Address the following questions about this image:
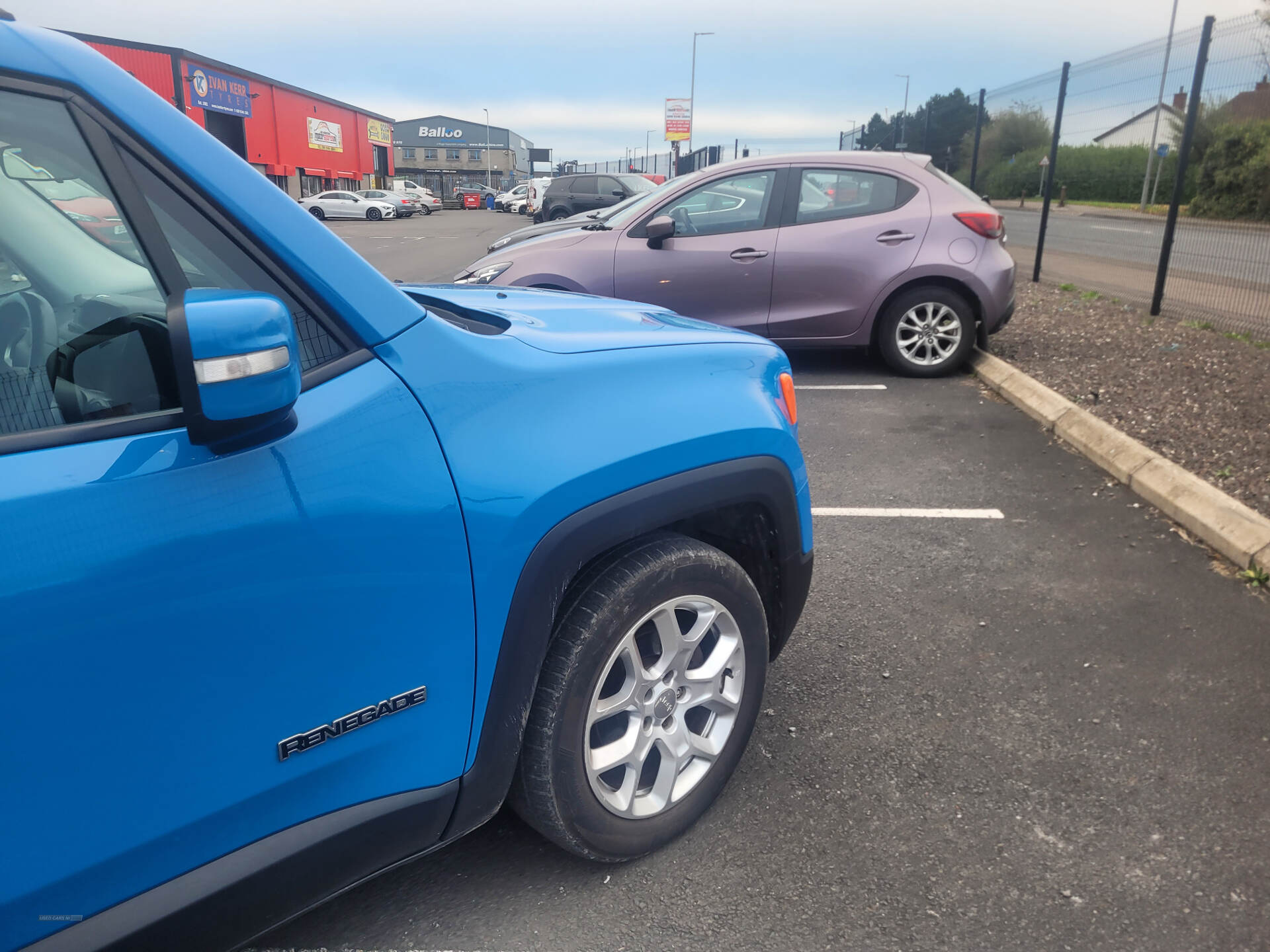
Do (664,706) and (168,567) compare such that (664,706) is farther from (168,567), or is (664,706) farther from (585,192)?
(585,192)

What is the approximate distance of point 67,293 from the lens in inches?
61.8

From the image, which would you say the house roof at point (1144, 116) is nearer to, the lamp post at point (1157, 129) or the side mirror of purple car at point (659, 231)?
the lamp post at point (1157, 129)

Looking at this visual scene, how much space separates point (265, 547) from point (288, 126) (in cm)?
5839

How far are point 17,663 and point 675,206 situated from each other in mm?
7023

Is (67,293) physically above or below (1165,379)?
above

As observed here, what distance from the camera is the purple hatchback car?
7.36 metres

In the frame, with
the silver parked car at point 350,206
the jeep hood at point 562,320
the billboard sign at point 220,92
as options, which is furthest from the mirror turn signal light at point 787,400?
the silver parked car at point 350,206

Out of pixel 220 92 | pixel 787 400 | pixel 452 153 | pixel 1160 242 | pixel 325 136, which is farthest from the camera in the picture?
pixel 452 153

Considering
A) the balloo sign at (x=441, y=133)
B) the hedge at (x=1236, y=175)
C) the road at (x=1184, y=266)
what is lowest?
the road at (x=1184, y=266)

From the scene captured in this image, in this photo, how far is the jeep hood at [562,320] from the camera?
2119mm

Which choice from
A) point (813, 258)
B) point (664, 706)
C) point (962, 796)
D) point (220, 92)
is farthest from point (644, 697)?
point (220, 92)

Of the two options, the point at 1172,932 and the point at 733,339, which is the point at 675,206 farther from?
the point at 1172,932

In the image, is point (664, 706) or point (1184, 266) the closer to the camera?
point (664, 706)

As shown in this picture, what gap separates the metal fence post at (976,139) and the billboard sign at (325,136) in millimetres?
49265
